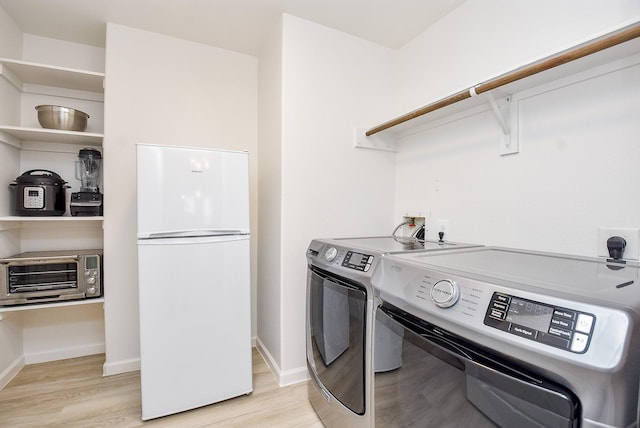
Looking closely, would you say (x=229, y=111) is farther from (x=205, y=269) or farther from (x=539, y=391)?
(x=539, y=391)

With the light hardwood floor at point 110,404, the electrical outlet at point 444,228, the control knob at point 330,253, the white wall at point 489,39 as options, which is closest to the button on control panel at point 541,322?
the control knob at point 330,253

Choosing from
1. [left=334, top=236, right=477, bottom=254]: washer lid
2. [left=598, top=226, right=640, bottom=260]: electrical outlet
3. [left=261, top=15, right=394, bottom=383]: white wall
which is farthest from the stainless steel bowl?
[left=598, top=226, right=640, bottom=260]: electrical outlet

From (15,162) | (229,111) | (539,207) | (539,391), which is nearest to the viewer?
(539,391)

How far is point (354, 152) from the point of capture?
6.91ft

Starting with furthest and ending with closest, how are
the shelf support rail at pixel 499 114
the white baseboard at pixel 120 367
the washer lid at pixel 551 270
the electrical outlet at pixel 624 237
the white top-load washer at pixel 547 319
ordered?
the white baseboard at pixel 120 367
the shelf support rail at pixel 499 114
the electrical outlet at pixel 624 237
the washer lid at pixel 551 270
the white top-load washer at pixel 547 319

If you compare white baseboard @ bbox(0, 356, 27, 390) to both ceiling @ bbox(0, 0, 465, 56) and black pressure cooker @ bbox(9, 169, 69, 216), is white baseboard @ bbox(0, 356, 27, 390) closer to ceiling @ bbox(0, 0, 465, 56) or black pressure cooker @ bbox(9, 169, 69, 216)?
black pressure cooker @ bbox(9, 169, 69, 216)

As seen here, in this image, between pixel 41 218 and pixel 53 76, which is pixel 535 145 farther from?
pixel 53 76

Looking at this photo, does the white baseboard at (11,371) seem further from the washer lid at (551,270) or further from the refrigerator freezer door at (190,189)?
the washer lid at (551,270)

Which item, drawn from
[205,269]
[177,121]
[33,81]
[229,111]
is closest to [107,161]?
[177,121]

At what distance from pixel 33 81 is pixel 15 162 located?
1.88ft

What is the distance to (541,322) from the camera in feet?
1.92

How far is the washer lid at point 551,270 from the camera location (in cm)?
68

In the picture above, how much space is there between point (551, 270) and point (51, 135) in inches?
108

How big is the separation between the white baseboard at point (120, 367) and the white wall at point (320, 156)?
1070 millimetres
